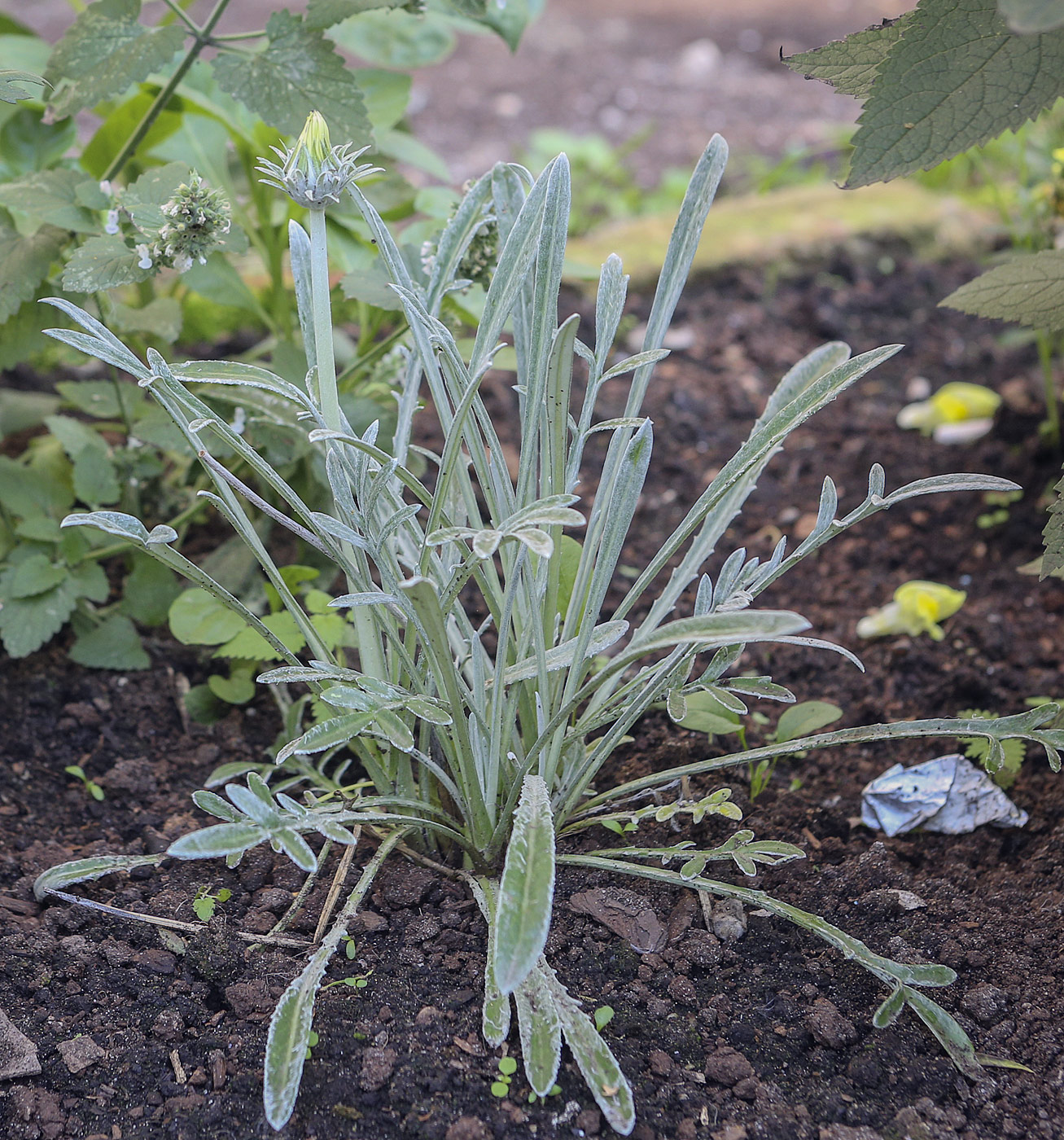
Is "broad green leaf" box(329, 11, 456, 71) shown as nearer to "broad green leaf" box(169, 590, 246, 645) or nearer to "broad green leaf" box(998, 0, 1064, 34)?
"broad green leaf" box(169, 590, 246, 645)

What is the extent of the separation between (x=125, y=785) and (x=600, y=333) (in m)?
0.74

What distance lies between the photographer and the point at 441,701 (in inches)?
36.9

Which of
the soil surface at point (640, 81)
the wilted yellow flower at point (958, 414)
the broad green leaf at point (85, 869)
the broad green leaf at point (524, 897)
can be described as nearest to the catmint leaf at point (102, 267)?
the broad green leaf at point (85, 869)

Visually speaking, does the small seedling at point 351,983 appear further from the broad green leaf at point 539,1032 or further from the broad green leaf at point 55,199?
the broad green leaf at point 55,199

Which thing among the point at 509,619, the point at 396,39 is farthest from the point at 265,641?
the point at 396,39

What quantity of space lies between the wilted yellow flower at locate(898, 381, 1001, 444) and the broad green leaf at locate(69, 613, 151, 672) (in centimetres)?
140

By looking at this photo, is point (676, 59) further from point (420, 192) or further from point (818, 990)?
point (818, 990)

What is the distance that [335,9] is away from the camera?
119 cm

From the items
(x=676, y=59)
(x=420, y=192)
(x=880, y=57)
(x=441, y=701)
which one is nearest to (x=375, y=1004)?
(x=441, y=701)

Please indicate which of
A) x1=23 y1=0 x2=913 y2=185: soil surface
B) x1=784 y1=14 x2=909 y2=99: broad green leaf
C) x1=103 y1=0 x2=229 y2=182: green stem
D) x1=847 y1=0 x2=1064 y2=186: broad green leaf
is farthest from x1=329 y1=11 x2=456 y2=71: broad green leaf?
x1=23 y1=0 x2=913 y2=185: soil surface

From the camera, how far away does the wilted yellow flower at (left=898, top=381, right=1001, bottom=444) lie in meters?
1.86

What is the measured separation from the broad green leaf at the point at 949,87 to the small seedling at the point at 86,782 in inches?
39.9

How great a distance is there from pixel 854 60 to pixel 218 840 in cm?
93

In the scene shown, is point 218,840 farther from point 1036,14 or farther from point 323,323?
point 1036,14
